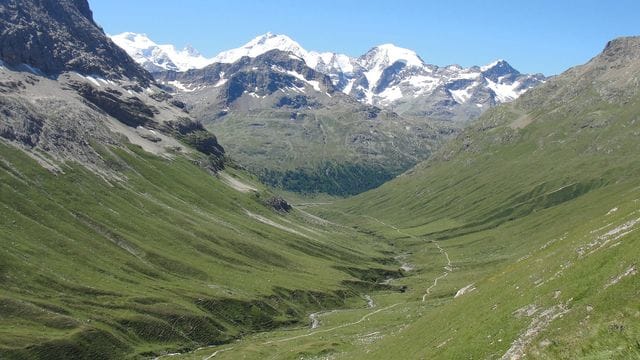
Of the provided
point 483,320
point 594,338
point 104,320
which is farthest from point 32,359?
point 594,338

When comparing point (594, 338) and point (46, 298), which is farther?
point (46, 298)

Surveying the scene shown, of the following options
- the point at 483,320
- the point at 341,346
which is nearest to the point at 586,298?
the point at 483,320

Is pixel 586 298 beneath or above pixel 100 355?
above

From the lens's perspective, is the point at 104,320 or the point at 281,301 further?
the point at 281,301

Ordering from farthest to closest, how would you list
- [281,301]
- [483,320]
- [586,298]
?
[281,301] < [483,320] < [586,298]

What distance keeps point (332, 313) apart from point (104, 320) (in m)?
79.0

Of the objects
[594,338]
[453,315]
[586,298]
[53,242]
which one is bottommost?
[53,242]

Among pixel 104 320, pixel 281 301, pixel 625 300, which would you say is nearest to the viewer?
pixel 625 300

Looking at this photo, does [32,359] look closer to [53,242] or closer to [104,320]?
[104,320]

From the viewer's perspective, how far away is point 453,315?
237 feet

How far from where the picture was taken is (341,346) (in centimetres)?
11538

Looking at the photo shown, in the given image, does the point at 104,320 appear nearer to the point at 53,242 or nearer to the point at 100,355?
the point at 100,355

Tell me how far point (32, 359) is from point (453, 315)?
81577mm

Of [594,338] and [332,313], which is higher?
[594,338]
